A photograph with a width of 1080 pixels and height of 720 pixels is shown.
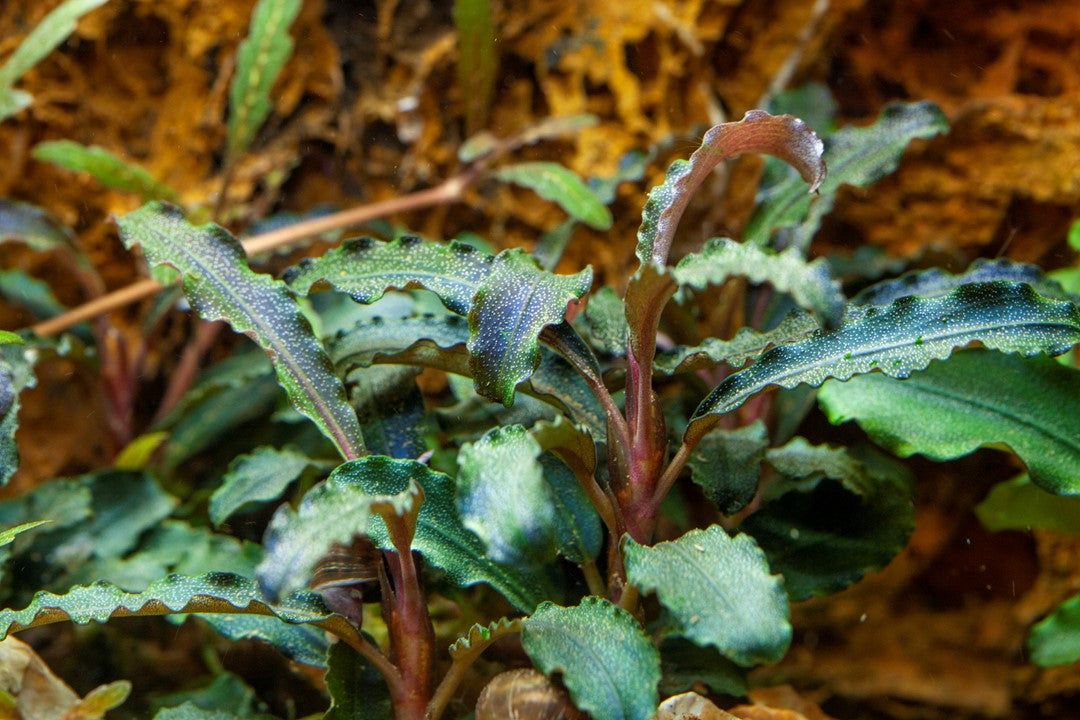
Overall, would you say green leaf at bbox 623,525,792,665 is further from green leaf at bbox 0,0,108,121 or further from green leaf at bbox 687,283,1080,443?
green leaf at bbox 0,0,108,121

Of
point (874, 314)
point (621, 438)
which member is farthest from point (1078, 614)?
point (621, 438)

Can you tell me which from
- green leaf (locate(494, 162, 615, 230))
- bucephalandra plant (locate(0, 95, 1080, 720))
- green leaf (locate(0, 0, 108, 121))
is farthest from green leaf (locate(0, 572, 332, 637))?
green leaf (locate(0, 0, 108, 121))

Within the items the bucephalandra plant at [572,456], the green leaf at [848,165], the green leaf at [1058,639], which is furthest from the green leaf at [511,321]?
the green leaf at [1058,639]

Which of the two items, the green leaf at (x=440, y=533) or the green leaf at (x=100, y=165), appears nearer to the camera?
the green leaf at (x=440, y=533)

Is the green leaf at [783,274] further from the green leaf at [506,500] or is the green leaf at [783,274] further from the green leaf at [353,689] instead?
the green leaf at [353,689]

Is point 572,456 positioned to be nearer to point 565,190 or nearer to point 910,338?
point 910,338

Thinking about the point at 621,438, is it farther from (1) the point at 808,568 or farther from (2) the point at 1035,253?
(2) the point at 1035,253
